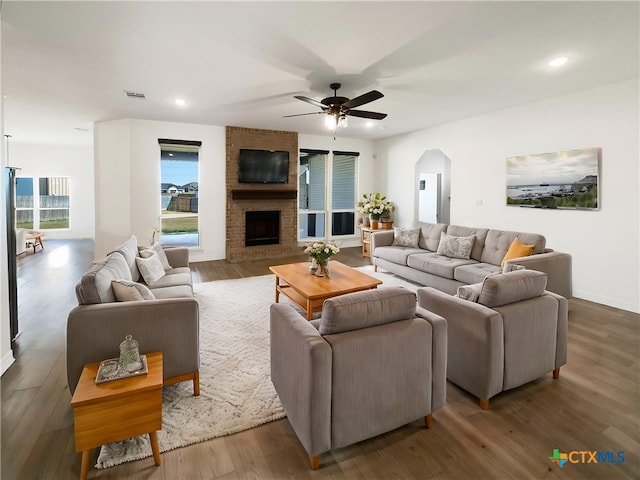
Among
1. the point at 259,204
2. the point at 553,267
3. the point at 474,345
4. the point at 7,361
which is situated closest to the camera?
the point at 474,345

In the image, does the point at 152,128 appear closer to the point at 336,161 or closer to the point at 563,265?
the point at 336,161

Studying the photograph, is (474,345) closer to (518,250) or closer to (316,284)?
(316,284)

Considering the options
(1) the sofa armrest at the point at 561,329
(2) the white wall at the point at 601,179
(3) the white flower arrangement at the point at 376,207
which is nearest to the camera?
(1) the sofa armrest at the point at 561,329

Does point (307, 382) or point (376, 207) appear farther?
point (376, 207)

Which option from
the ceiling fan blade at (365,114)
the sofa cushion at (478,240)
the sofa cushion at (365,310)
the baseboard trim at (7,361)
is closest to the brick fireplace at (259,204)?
the ceiling fan blade at (365,114)

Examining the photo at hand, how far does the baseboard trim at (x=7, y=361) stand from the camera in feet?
8.96

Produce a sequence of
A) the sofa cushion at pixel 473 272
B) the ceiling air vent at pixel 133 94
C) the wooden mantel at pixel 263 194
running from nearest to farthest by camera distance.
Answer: the sofa cushion at pixel 473 272 < the ceiling air vent at pixel 133 94 < the wooden mantel at pixel 263 194

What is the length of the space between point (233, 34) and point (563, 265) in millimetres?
4444

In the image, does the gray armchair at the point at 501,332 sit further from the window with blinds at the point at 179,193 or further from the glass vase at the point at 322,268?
the window with blinds at the point at 179,193

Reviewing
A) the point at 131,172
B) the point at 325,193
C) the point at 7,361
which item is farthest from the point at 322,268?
the point at 131,172

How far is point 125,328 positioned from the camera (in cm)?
214

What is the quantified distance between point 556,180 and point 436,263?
6.89 feet

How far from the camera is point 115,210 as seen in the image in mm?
6531

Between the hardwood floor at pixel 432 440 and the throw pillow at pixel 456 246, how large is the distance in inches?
87.5
